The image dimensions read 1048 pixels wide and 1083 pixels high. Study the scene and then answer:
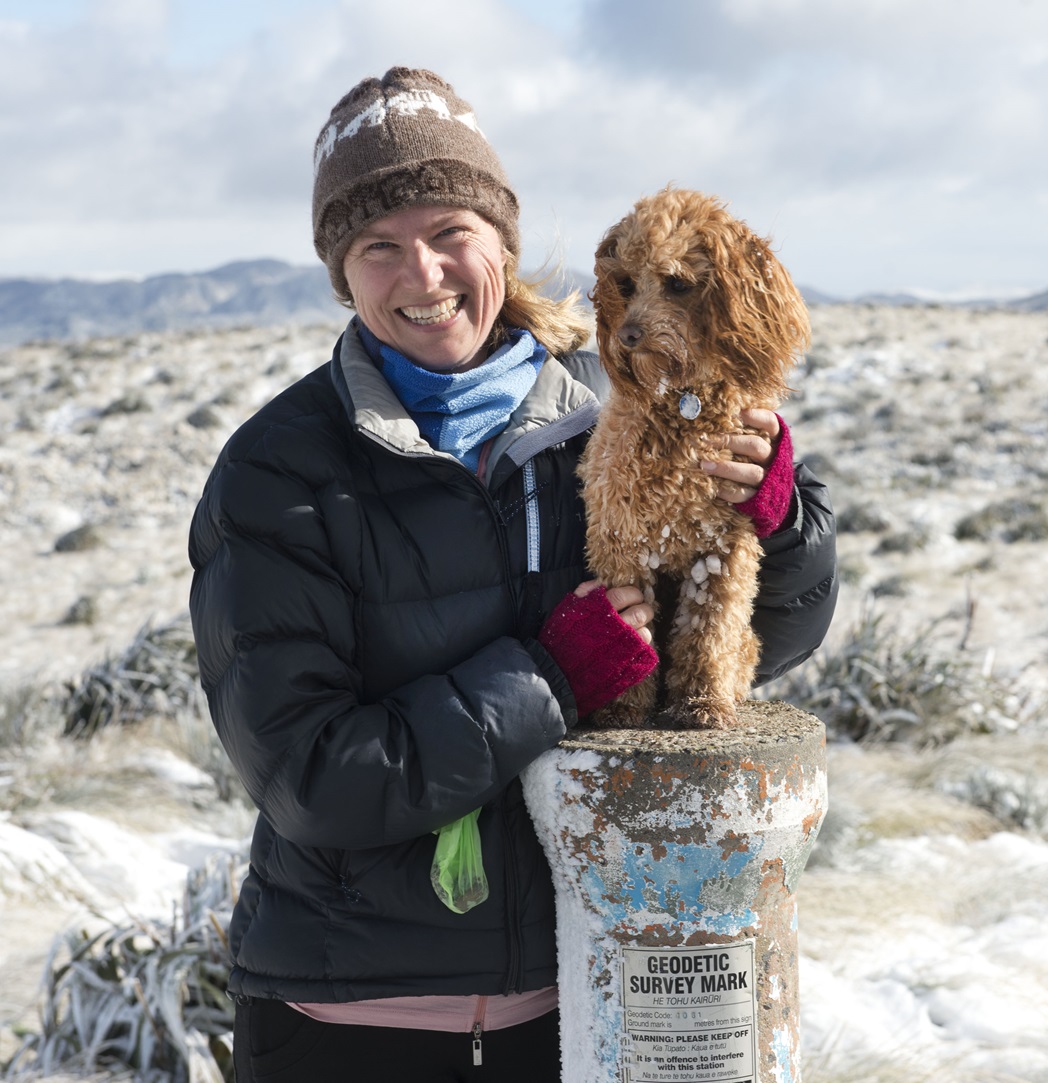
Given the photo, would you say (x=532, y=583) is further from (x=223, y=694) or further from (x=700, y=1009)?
(x=700, y=1009)

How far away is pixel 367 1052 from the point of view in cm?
218

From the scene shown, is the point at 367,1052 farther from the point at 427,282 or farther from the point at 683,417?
Result: the point at 427,282

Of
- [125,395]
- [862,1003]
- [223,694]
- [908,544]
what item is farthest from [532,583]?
[125,395]

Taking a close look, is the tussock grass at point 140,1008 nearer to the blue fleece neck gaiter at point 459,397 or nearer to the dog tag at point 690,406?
the blue fleece neck gaiter at point 459,397

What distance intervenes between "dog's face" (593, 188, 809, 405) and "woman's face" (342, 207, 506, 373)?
41 cm

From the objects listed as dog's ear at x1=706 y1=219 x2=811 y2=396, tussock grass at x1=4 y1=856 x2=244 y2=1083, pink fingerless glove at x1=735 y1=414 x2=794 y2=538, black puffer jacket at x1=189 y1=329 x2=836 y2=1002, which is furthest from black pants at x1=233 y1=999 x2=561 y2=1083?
tussock grass at x1=4 y1=856 x2=244 y2=1083

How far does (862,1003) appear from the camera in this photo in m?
4.23

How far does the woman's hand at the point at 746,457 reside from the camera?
1.97 meters

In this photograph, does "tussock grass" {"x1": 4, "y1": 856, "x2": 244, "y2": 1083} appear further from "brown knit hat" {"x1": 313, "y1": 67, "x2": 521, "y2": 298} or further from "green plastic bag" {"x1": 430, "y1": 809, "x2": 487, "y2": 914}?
"brown knit hat" {"x1": 313, "y1": 67, "x2": 521, "y2": 298}

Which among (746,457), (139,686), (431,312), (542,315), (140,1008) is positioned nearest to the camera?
(746,457)

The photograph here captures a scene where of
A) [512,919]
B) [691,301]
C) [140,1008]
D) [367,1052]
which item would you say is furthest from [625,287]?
[140,1008]

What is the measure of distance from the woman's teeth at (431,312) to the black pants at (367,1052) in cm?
141

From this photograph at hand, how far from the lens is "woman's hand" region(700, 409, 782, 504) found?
197 centimetres

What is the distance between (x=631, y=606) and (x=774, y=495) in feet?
1.10
